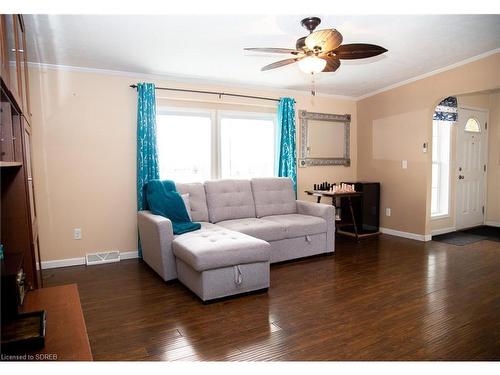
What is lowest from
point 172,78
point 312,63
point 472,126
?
point 472,126

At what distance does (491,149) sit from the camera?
5.61 meters

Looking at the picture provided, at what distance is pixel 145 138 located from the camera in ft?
12.9

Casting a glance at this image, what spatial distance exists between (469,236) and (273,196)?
3205 millimetres

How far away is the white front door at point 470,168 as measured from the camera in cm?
533

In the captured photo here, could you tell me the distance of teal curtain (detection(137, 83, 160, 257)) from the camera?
3.92m

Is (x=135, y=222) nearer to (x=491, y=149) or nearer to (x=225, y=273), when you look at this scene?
(x=225, y=273)

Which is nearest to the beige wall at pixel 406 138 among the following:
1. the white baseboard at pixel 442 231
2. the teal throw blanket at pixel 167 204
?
the white baseboard at pixel 442 231

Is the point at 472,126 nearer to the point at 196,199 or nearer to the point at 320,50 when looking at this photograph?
the point at 320,50

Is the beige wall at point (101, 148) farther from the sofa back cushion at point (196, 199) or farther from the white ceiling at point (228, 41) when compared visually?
the sofa back cushion at point (196, 199)

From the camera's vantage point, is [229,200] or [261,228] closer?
[261,228]

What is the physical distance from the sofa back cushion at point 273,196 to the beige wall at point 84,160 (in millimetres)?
1615

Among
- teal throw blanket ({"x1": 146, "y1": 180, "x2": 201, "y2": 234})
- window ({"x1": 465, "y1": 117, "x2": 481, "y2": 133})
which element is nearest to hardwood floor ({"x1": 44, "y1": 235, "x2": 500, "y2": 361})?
teal throw blanket ({"x1": 146, "y1": 180, "x2": 201, "y2": 234})

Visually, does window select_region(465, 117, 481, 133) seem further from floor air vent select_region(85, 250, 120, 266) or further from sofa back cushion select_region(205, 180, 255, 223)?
floor air vent select_region(85, 250, 120, 266)

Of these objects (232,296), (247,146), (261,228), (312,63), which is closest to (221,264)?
(232,296)
